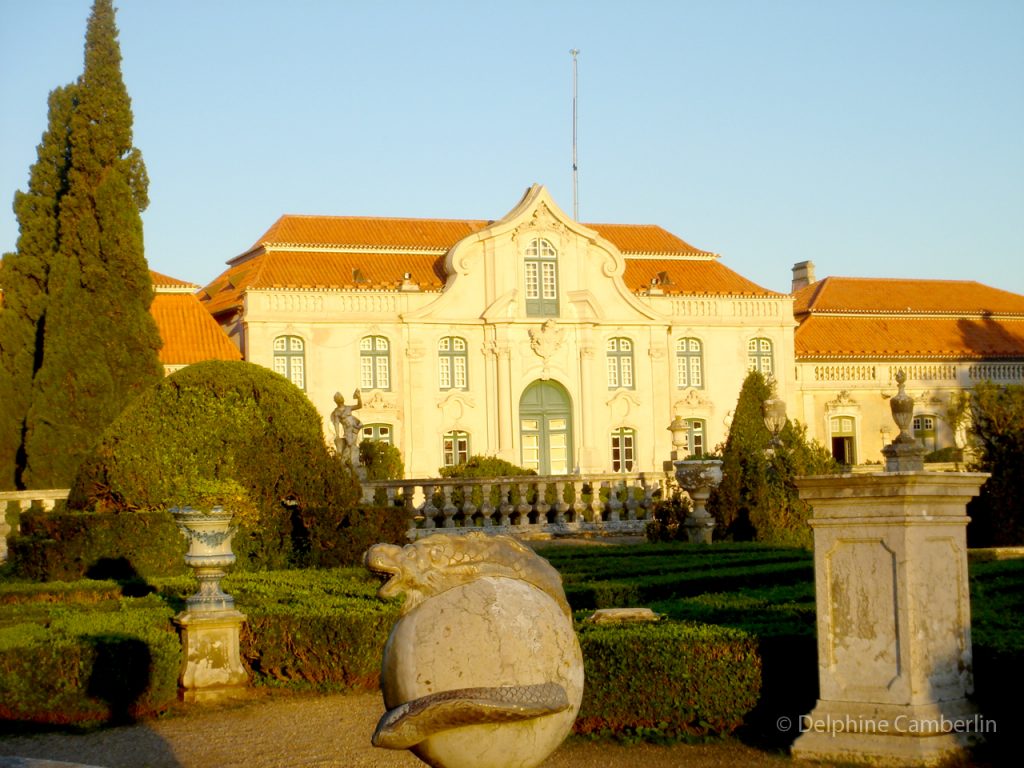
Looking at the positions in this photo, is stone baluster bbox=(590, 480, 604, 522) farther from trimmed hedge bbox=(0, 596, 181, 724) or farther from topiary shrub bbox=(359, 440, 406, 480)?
trimmed hedge bbox=(0, 596, 181, 724)

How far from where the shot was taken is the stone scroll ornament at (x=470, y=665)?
14.7 feet

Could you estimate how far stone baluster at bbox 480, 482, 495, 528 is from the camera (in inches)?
891

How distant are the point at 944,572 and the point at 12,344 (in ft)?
87.3

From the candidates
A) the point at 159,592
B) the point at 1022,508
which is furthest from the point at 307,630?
the point at 1022,508

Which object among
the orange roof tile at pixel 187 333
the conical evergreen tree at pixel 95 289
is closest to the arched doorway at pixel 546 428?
the orange roof tile at pixel 187 333

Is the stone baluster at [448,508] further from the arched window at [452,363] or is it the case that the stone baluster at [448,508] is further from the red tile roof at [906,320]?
the red tile roof at [906,320]

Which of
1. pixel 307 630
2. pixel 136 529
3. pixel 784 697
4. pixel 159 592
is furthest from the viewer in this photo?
pixel 136 529

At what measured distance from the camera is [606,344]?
41188 millimetres

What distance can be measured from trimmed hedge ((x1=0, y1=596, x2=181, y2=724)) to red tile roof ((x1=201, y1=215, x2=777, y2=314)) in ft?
93.2

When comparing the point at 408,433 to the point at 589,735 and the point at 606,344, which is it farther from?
the point at 589,735

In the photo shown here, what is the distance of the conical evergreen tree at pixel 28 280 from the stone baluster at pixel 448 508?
11751 mm

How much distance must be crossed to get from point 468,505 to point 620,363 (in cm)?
1908

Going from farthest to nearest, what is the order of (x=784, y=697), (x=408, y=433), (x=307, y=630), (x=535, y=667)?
(x=408, y=433) → (x=307, y=630) → (x=784, y=697) → (x=535, y=667)

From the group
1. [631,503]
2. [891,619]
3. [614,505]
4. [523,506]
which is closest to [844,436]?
[631,503]
